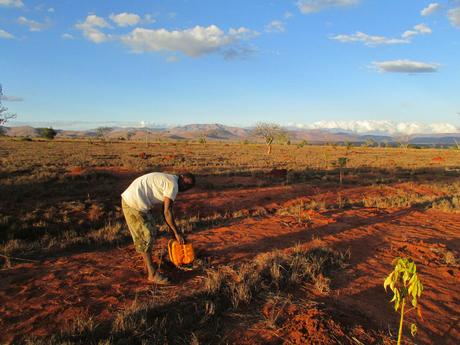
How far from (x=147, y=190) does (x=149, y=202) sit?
0.20 m

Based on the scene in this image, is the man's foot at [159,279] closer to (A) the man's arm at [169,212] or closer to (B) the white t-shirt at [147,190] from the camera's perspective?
(A) the man's arm at [169,212]

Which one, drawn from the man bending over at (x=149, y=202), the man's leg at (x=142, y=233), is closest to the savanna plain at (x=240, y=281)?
the man's leg at (x=142, y=233)

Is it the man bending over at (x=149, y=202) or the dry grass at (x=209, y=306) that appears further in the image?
the man bending over at (x=149, y=202)

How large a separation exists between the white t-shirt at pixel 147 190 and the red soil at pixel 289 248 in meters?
1.18

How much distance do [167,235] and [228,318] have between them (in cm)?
385

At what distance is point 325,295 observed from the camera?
5.06m

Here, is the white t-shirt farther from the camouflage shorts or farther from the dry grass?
the dry grass

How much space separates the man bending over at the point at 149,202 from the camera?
505cm

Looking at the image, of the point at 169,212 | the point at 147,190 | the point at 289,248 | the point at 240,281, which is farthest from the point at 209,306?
the point at 289,248

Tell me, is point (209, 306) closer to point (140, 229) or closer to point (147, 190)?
point (140, 229)

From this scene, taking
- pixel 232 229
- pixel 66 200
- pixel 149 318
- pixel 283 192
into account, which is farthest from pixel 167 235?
pixel 283 192

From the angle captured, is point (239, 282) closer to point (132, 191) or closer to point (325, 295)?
point (325, 295)

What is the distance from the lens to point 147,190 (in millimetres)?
5164

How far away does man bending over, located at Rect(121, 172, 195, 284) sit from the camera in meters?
5.05
